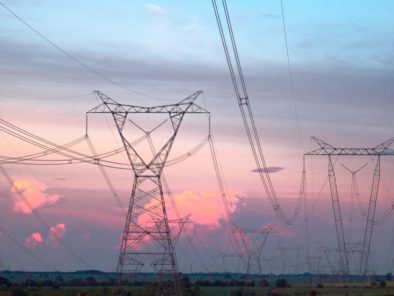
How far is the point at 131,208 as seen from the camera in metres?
64.1

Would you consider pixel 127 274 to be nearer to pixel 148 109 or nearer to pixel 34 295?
pixel 148 109

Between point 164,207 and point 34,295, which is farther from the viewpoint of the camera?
point 34,295

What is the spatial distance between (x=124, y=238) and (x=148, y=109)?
32.5 feet

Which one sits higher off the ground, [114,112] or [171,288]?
[114,112]

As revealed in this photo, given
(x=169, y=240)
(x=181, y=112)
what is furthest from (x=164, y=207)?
(x=181, y=112)

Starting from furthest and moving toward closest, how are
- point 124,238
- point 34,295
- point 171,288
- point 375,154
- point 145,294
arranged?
1. point 34,295
2. point 145,294
3. point 375,154
4. point 171,288
5. point 124,238

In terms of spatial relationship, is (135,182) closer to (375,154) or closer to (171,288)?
(171,288)

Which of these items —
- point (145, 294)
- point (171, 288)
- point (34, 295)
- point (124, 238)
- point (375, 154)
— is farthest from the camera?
point (34, 295)

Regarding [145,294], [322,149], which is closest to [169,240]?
[322,149]

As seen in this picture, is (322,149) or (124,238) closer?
(124,238)

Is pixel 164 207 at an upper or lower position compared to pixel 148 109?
lower

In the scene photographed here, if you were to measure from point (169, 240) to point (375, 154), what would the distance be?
27773mm

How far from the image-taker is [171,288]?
258 ft

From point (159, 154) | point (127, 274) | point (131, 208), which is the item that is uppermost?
point (159, 154)
